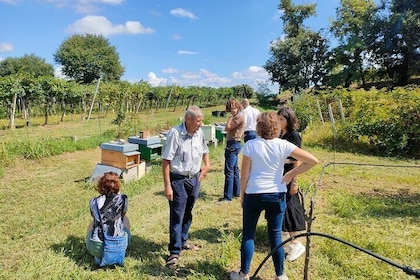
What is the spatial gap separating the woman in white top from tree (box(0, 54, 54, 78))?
178 feet

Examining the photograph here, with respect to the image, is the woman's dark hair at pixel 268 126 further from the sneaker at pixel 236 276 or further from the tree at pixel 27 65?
the tree at pixel 27 65

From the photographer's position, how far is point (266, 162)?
8.75 feet

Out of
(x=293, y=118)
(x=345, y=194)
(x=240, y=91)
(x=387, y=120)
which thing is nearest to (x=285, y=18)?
(x=240, y=91)

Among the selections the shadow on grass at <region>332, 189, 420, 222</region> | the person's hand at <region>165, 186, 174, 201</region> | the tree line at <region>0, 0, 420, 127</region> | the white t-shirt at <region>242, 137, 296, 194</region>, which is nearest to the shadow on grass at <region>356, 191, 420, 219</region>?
the shadow on grass at <region>332, 189, 420, 222</region>

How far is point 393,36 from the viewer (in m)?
23.2

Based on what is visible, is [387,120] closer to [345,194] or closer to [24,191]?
[345,194]

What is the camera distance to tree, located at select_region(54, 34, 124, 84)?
47969 mm

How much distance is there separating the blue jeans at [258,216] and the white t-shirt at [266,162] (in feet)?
0.21

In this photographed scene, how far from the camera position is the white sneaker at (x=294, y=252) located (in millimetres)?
3475

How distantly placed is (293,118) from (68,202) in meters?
4.21

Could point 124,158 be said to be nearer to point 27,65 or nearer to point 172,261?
point 172,261

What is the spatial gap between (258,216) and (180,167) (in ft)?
3.07

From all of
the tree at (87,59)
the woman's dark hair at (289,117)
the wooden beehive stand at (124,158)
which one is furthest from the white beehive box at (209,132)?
the tree at (87,59)

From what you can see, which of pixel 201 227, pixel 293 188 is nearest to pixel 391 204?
pixel 293 188
